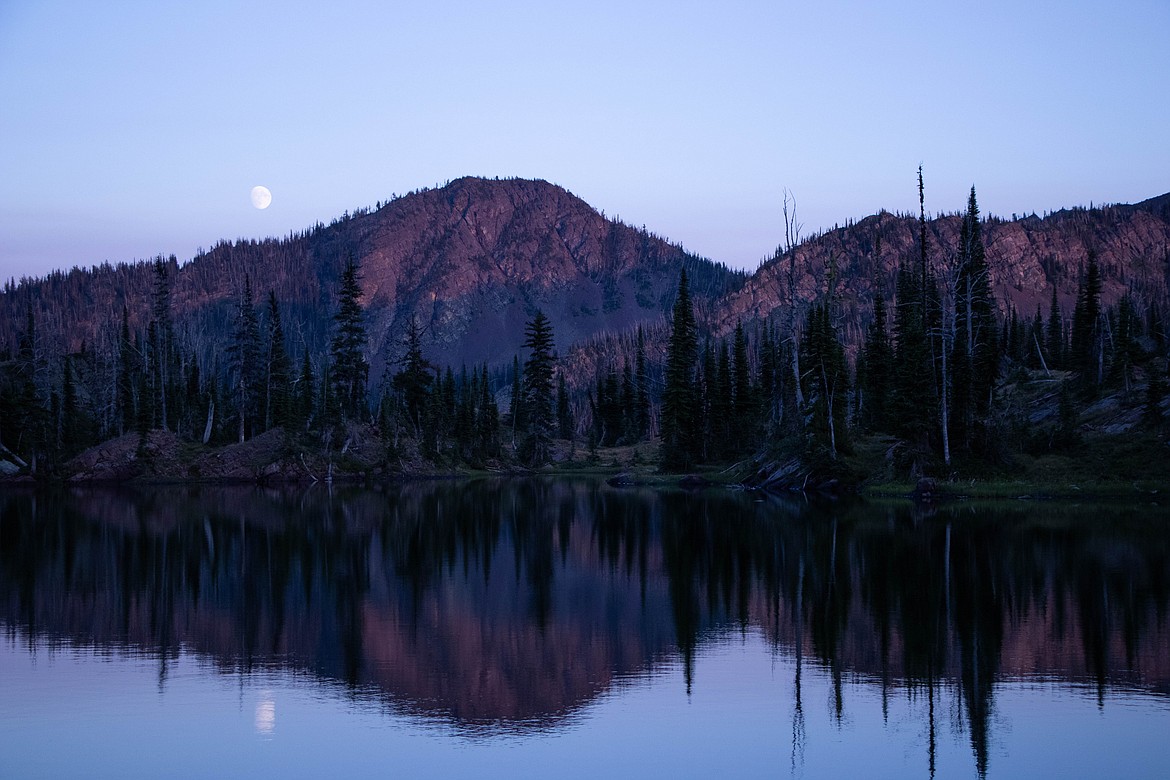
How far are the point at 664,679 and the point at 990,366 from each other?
6259 centimetres

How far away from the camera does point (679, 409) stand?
9719 cm

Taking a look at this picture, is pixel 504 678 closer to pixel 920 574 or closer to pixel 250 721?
pixel 250 721

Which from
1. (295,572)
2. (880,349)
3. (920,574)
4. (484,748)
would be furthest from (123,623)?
(880,349)

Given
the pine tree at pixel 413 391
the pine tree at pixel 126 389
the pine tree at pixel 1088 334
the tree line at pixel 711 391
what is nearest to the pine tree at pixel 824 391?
the tree line at pixel 711 391

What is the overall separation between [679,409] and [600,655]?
76.5 metres

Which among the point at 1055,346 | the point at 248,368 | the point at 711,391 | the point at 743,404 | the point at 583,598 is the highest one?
the point at 1055,346

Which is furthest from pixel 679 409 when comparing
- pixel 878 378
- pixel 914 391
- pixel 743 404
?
pixel 914 391

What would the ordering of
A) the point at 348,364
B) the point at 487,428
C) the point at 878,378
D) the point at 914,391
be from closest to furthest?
1. the point at 914,391
2. the point at 878,378
3. the point at 348,364
4. the point at 487,428

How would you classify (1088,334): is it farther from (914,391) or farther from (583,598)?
(583,598)

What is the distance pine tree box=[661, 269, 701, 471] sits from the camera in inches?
3772

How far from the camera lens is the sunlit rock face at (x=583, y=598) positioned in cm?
1944

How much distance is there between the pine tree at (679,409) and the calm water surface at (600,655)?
53839 mm

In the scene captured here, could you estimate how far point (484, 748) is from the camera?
15133mm

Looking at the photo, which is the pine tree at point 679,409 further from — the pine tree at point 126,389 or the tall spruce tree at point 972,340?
the pine tree at point 126,389
